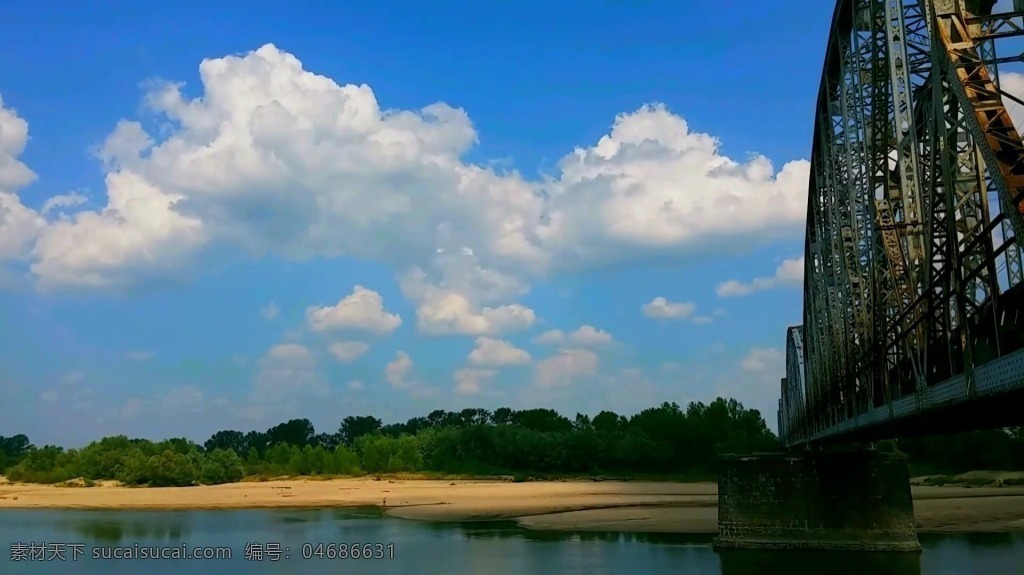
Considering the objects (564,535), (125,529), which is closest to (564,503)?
(564,535)

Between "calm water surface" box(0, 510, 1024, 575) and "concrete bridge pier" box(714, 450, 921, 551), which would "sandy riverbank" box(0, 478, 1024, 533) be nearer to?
"calm water surface" box(0, 510, 1024, 575)

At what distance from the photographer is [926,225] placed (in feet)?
45.7

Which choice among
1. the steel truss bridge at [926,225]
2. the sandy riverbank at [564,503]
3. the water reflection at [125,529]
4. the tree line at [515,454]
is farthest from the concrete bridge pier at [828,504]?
the tree line at [515,454]

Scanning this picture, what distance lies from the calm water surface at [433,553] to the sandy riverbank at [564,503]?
5.39 m

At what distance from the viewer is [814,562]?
33.1 metres

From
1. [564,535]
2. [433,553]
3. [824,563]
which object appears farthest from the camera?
[564,535]

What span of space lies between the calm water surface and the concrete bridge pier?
69cm

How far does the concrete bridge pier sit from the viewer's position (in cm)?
3422

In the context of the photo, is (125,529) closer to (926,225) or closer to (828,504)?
(828,504)

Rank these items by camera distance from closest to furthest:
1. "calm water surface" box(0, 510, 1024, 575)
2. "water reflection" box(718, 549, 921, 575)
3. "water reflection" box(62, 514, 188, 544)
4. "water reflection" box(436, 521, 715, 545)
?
"water reflection" box(718, 549, 921, 575)
"calm water surface" box(0, 510, 1024, 575)
"water reflection" box(436, 521, 715, 545)
"water reflection" box(62, 514, 188, 544)

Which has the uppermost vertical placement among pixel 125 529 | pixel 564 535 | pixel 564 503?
pixel 564 535

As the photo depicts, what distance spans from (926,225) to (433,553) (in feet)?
104

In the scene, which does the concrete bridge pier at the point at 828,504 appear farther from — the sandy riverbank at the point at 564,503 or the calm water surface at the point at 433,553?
the sandy riverbank at the point at 564,503

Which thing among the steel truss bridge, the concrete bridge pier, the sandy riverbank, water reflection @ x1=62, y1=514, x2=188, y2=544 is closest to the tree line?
the sandy riverbank
